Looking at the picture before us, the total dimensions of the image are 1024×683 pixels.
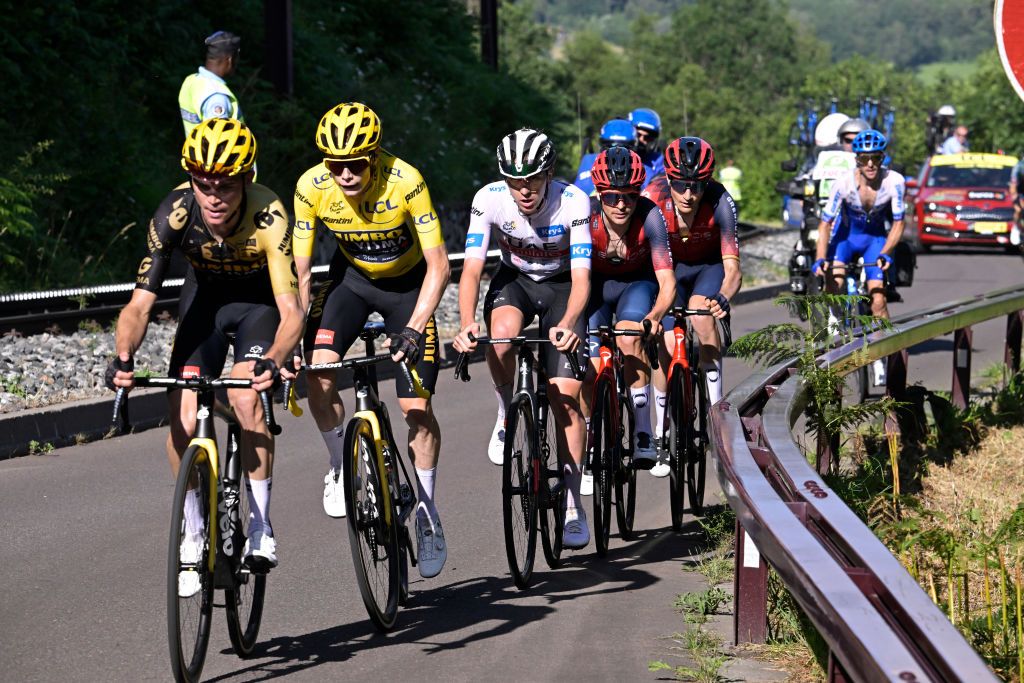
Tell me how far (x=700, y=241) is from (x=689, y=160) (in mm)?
596

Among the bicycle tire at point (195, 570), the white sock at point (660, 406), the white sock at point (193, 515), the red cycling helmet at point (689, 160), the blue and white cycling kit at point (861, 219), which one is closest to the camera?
the bicycle tire at point (195, 570)

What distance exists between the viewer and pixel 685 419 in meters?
9.41

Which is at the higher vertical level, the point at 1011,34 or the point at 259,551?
the point at 1011,34

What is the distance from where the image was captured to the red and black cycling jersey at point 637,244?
358 inches

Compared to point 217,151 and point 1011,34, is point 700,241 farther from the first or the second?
point 217,151

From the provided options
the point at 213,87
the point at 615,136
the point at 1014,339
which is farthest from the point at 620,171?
the point at 213,87

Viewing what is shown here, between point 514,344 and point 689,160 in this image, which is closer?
point 514,344

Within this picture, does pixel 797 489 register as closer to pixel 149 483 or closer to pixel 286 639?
pixel 286 639

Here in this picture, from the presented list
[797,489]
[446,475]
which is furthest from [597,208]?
[797,489]

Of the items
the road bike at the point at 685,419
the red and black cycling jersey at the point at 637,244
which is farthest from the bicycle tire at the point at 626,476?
the red and black cycling jersey at the point at 637,244

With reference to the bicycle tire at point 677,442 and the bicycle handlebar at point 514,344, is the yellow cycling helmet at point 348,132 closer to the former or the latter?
the bicycle handlebar at point 514,344

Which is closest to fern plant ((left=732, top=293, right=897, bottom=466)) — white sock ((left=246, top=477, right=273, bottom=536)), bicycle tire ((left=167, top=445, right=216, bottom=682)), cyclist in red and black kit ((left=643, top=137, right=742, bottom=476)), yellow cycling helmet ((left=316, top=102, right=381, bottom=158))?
cyclist in red and black kit ((left=643, top=137, right=742, bottom=476))

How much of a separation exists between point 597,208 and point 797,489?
4208 millimetres

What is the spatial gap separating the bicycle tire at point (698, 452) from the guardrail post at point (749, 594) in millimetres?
2956
